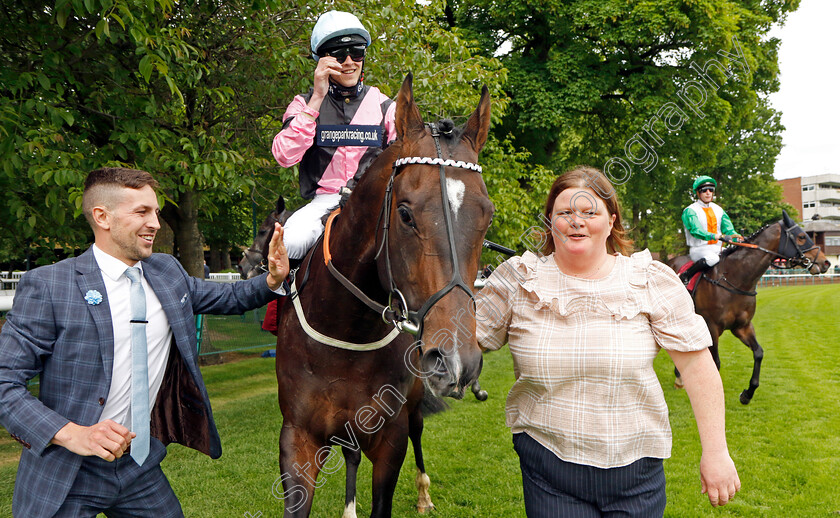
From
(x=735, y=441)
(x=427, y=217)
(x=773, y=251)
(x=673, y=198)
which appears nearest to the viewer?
(x=427, y=217)

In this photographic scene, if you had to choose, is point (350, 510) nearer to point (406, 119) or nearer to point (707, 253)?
point (406, 119)

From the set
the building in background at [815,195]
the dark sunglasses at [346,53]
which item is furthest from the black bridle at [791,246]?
the building in background at [815,195]

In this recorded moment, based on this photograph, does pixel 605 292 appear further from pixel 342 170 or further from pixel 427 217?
pixel 342 170

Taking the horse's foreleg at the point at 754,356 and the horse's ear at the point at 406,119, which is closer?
the horse's ear at the point at 406,119

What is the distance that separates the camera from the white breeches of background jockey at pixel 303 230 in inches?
111

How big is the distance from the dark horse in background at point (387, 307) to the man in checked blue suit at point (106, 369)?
334 millimetres

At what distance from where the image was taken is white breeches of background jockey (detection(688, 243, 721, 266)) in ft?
26.3

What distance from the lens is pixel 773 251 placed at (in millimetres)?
7652

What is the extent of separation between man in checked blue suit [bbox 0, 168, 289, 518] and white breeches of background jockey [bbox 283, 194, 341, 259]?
35cm

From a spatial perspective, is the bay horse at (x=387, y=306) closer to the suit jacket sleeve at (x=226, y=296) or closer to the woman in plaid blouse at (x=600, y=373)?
the suit jacket sleeve at (x=226, y=296)

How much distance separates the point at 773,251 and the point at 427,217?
7751 millimetres

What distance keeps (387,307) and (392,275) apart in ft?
0.50

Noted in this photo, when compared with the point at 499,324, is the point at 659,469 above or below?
below

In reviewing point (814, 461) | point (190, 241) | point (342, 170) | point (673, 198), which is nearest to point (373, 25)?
point (342, 170)
